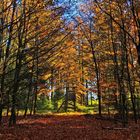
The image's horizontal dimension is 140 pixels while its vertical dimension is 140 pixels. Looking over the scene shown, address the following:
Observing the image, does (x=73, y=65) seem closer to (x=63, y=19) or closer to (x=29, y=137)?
(x=29, y=137)

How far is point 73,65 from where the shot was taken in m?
45.2

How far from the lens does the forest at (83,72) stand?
44.9ft

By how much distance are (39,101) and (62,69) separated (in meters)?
11.3

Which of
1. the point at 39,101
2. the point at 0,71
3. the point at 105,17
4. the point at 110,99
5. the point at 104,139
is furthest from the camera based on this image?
the point at 39,101

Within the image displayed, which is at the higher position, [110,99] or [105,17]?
[105,17]

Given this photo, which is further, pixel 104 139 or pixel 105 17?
pixel 105 17

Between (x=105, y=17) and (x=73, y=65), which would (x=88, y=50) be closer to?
(x=73, y=65)

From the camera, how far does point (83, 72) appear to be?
1900 inches

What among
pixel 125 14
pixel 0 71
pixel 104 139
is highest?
pixel 125 14

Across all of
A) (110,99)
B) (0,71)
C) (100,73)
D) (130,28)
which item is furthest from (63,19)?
(100,73)

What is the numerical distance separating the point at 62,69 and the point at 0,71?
121ft

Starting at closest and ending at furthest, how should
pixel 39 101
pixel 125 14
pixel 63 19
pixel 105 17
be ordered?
pixel 63 19, pixel 125 14, pixel 105 17, pixel 39 101

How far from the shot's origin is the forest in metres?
13.7

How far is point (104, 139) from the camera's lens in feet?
46.8
